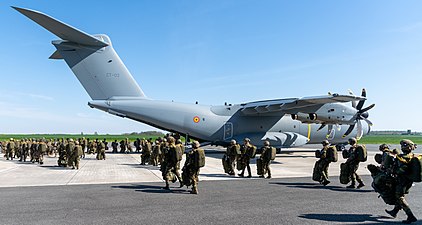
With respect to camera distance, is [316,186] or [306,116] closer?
[316,186]

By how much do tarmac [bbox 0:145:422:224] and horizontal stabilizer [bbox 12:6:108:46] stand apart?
6.82m

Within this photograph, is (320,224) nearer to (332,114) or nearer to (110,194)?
(110,194)

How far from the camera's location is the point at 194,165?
883cm

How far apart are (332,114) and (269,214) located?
1628 cm

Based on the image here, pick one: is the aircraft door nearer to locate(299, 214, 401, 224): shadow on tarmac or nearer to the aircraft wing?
the aircraft wing

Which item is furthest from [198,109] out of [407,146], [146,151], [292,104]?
[407,146]

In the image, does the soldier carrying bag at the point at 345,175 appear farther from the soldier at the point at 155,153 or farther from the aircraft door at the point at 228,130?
the aircraft door at the point at 228,130

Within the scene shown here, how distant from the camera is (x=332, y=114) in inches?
831

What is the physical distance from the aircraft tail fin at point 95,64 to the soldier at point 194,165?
11.0 m

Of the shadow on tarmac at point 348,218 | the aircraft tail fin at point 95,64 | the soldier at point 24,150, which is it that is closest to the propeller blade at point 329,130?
the aircraft tail fin at point 95,64

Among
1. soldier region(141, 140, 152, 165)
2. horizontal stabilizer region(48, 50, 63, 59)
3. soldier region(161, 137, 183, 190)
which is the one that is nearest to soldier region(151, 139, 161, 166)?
soldier region(141, 140, 152, 165)

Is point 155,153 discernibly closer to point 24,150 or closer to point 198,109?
point 198,109

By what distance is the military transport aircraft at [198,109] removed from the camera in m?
17.6

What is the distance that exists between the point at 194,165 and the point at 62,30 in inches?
441
